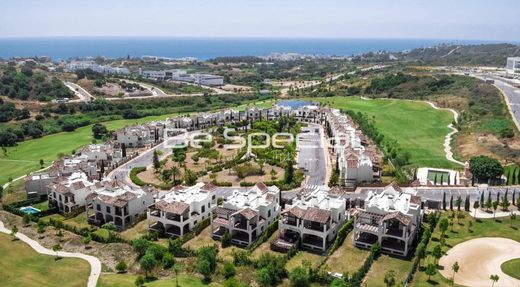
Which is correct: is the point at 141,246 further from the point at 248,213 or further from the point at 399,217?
the point at 399,217

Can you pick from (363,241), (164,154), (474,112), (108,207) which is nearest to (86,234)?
(108,207)

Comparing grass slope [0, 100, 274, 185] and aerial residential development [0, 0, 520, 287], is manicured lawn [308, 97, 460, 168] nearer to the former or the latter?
aerial residential development [0, 0, 520, 287]

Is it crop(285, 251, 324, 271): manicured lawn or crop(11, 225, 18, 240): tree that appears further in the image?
crop(11, 225, 18, 240): tree

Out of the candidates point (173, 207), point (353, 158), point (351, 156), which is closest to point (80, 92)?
point (351, 156)

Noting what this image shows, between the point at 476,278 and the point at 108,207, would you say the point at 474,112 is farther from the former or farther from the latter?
the point at 108,207

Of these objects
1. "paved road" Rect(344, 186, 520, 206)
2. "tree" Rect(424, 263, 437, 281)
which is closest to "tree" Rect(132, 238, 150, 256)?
"tree" Rect(424, 263, 437, 281)

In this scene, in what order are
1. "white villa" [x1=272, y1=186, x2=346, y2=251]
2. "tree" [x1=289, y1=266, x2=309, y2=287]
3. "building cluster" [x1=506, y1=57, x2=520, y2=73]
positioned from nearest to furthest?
"tree" [x1=289, y1=266, x2=309, y2=287] → "white villa" [x1=272, y1=186, x2=346, y2=251] → "building cluster" [x1=506, y1=57, x2=520, y2=73]

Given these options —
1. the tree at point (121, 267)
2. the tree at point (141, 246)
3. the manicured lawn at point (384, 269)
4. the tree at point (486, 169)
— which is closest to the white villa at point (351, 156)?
the tree at point (486, 169)
